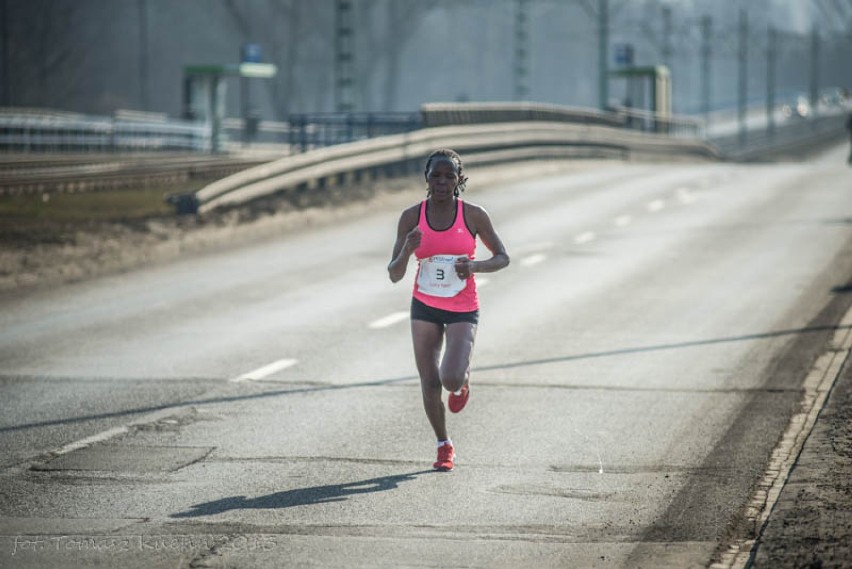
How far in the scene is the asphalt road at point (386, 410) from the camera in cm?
696

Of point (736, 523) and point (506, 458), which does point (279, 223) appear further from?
point (736, 523)

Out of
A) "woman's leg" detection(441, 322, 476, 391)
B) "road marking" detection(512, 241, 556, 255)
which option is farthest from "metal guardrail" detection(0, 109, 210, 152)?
"woman's leg" detection(441, 322, 476, 391)

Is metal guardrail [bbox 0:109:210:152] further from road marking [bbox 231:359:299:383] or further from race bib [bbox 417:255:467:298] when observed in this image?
race bib [bbox 417:255:467:298]

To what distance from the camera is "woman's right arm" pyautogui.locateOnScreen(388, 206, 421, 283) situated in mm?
8242

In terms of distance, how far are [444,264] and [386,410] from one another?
205 cm

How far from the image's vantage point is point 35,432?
9406 mm

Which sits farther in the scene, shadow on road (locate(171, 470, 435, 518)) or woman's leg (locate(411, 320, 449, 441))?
woman's leg (locate(411, 320, 449, 441))

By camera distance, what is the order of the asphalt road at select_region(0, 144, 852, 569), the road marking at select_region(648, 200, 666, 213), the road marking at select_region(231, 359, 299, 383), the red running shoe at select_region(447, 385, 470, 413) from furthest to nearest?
the road marking at select_region(648, 200, 666, 213) → the road marking at select_region(231, 359, 299, 383) → the red running shoe at select_region(447, 385, 470, 413) → the asphalt road at select_region(0, 144, 852, 569)

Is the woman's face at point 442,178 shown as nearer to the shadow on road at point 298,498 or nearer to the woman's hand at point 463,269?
the woman's hand at point 463,269

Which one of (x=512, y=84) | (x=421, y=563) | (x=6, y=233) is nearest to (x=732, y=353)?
(x=421, y=563)

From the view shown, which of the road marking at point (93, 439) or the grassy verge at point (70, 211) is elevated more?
the grassy verge at point (70, 211)

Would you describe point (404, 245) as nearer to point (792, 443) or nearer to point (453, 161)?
point (453, 161)

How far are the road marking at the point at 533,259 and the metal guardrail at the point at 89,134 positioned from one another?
90.5 ft

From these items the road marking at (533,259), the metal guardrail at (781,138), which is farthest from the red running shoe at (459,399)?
the metal guardrail at (781,138)
